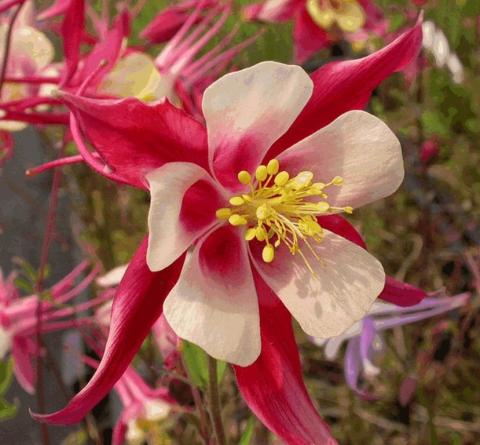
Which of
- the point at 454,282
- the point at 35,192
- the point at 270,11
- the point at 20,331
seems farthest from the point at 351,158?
the point at 35,192

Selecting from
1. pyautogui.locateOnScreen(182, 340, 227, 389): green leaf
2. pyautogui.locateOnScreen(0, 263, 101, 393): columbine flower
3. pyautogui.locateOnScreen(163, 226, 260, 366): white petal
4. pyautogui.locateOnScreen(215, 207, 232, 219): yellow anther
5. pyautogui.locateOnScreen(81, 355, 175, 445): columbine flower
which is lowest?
pyautogui.locateOnScreen(81, 355, 175, 445): columbine flower

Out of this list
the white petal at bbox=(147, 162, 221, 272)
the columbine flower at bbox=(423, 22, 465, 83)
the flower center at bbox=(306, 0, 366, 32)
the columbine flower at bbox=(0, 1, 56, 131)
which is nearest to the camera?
the white petal at bbox=(147, 162, 221, 272)

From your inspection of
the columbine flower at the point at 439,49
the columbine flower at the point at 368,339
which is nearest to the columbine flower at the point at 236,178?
the columbine flower at the point at 368,339

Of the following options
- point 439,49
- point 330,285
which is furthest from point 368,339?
point 439,49

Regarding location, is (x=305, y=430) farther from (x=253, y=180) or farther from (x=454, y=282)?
(x=454, y=282)

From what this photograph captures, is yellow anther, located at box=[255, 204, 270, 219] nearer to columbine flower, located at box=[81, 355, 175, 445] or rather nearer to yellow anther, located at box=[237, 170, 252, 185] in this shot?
yellow anther, located at box=[237, 170, 252, 185]

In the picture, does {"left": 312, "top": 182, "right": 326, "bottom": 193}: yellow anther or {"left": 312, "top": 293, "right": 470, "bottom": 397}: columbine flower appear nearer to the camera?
{"left": 312, "top": 182, "right": 326, "bottom": 193}: yellow anther

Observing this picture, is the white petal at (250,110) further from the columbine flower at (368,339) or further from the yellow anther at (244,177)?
the columbine flower at (368,339)

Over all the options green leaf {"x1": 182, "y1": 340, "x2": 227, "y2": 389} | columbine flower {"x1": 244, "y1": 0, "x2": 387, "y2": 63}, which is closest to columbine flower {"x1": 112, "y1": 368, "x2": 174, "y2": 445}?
green leaf {"x1": 182, "y1": 340, "x2": 227, "y2": 389}
